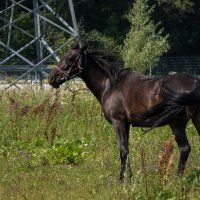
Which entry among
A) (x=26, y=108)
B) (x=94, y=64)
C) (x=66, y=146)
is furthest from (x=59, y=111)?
(x=94, y=64)

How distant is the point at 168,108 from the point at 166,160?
1862 mm

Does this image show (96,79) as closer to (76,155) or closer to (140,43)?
(76,155)

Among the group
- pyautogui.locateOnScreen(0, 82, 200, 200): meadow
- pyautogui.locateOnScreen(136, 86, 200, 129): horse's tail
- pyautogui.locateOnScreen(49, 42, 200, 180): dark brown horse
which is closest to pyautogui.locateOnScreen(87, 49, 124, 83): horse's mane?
pyautogui.locateOnScreen(49, 42, 200, 180): dark brown horse

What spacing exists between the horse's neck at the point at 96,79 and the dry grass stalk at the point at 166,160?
2.68 metres

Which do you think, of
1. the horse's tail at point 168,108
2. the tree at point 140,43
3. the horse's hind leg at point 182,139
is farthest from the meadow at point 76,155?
the tree at point 140,43

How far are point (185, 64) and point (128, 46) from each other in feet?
67.9

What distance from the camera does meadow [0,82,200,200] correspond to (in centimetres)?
739

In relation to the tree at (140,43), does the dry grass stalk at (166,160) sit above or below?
above

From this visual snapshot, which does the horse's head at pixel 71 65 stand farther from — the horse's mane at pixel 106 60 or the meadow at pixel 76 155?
the meadow at pixel 76 155

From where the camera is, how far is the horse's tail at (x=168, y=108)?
8.45 m

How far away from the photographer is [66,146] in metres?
10.5

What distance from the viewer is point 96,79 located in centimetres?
967

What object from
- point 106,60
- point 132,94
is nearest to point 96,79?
point 106,60

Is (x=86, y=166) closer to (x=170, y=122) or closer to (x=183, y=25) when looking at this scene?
(x=170, y=122)
